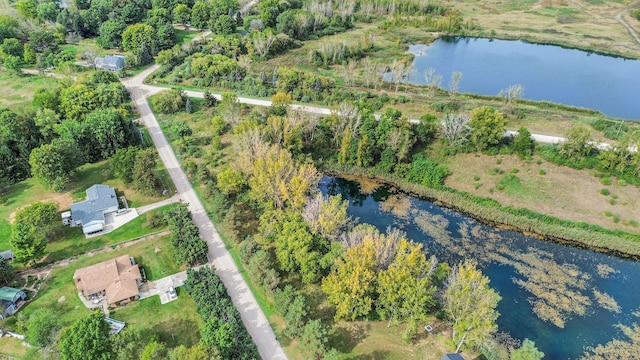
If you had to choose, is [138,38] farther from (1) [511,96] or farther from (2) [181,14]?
(1) [511,96]

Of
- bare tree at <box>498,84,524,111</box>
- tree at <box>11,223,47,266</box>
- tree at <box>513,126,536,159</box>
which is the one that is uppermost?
bare tree at <box>498,84,524,111</box>

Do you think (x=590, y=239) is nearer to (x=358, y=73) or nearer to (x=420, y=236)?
(x=420, y=236)

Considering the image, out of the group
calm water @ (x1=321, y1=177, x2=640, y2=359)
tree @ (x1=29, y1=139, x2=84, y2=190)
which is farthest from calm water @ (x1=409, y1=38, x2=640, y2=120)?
tree @ (x1=29, y1=139, x2=84, y2=190)

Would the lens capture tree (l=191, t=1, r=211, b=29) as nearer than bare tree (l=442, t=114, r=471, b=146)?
No

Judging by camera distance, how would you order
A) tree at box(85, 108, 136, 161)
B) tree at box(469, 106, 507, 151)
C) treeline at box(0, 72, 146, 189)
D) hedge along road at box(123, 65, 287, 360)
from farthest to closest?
tree at box(85, 108, 136, 161) → tree at box(469, 106, 507, 151) → treeline at box(0, 72, 146, 189) → hedge along road at box(123, 65, 287, 360)

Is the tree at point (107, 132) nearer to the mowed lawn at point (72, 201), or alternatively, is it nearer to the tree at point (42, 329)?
the mowed lawn at point (72, 201)

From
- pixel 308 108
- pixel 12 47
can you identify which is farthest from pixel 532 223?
pixel 12 47

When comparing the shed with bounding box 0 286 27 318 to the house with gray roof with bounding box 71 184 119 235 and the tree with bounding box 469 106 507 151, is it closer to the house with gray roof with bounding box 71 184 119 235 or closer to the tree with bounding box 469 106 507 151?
the house with gray roof with bounding box 71 184 119 235

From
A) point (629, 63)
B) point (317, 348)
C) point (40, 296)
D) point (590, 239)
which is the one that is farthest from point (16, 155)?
point (629, 63)
